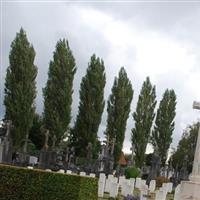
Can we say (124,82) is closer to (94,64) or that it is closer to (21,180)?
(94,64)

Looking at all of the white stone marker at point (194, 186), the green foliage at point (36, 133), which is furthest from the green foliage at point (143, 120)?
the white stone marker at point (194, 186)

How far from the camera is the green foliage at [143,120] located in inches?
2153

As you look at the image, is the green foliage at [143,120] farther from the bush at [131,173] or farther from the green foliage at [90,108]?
the bush at [131,173]

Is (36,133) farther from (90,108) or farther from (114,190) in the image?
(114,190)

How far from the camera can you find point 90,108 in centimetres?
5078

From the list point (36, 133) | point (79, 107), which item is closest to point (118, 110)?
point (79, 107)

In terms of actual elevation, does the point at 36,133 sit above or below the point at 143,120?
below

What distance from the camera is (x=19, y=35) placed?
4778 centimetres

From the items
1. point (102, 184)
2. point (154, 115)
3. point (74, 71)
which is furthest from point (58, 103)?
point (102, 184)

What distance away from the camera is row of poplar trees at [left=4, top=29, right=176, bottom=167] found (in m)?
45.2

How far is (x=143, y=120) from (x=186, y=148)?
15077 mm

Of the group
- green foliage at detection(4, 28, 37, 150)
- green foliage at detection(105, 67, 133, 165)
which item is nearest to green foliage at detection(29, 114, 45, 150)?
green foliage at detection(105, 67, 133, 165)

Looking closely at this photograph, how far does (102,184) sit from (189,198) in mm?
8400

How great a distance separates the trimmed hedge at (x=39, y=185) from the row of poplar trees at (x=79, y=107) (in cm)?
2870
